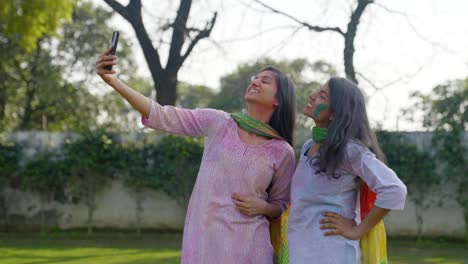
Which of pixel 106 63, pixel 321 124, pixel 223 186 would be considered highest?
pixel 106 63

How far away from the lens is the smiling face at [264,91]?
2857mm

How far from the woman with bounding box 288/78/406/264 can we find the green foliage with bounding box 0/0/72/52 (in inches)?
390

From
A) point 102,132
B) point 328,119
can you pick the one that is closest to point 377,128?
point 102,132

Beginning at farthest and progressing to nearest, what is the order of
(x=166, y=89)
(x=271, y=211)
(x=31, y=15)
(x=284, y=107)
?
(x=166, y=89) < (x=31, y=15) < (x=284, y=107) < (x=271, y=211)

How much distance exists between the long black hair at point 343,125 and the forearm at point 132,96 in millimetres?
726

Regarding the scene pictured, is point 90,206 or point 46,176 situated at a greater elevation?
point 46,176

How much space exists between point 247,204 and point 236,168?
0.50 ft

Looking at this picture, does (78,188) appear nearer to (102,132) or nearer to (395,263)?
(102,132)

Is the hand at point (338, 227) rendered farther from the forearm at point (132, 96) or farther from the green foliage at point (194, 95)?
the green foliage at point (194, 95)

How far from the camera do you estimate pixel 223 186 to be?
8.86 feet

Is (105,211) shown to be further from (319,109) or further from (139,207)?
(319,109)

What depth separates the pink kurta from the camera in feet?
8.80

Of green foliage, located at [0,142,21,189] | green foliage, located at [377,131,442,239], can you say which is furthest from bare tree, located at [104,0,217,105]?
green foliage, located at [377,131,442,239]

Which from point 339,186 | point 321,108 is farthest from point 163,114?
point 339,186
